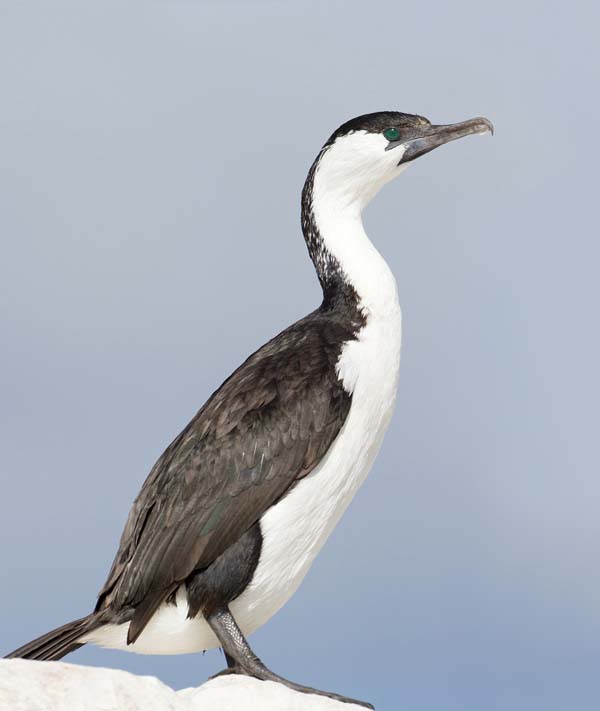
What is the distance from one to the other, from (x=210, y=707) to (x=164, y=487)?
152 centimetres

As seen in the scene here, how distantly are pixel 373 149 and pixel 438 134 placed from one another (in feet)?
2.00

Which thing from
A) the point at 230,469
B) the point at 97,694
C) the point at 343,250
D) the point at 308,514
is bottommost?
the point at 97,694

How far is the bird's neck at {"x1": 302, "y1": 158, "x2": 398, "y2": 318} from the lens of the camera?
811 centimetres

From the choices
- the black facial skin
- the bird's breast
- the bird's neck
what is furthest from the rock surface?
the black facial skin

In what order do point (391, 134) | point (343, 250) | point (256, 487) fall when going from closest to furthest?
point (256, 487)
point (343, 250)
point (391, 134)

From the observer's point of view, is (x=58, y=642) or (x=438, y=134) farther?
(x=438, y=134)

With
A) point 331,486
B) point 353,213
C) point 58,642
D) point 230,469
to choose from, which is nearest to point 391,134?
point 353,213

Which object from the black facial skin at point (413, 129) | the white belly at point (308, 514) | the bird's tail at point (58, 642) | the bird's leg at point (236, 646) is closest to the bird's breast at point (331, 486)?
the white belly at point (308, 514)

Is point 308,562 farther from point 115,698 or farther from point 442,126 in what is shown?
point 442,126

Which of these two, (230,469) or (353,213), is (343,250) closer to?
(353,213)

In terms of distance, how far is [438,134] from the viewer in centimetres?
878

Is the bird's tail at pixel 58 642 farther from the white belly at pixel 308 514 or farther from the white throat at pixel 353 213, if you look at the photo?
the white throat at pixel 353 213

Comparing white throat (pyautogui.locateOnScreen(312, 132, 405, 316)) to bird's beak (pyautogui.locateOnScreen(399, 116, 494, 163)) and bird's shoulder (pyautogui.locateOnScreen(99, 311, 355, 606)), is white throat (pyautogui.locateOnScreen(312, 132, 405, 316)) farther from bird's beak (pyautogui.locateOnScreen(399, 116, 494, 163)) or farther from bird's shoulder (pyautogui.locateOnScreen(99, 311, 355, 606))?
bird's shoulder (pyautogui.locateOnScreen(99, 311, 355, 606))

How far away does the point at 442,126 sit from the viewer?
884 cm
